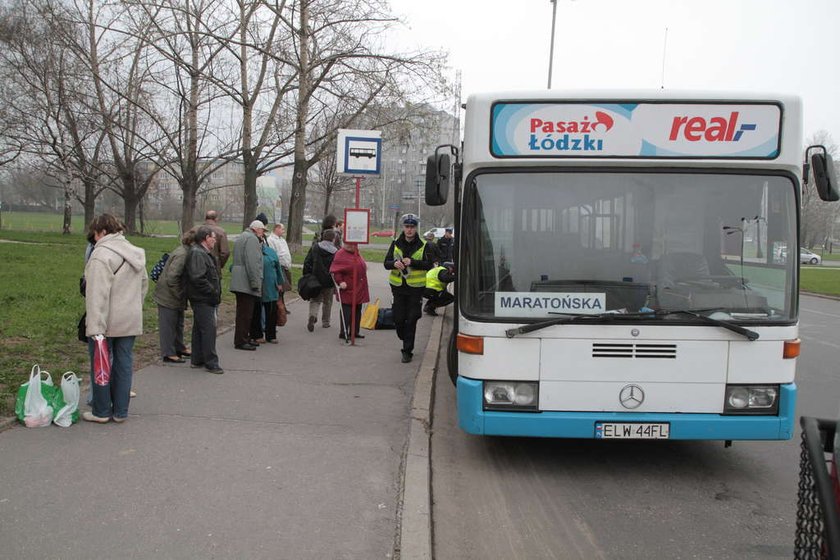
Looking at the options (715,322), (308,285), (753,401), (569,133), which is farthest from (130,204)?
(753,401)

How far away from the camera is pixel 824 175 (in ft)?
17.5

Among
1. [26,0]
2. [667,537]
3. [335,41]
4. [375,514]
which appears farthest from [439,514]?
[26,0]

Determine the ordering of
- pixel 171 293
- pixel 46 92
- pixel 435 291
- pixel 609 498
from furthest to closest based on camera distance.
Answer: pixel 46 92, pixel 435 291, pixel 171 293, pixel 609 498

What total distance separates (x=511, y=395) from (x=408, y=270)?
4115 millimetres

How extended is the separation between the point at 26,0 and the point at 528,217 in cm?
2612

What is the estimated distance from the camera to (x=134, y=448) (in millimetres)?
5383

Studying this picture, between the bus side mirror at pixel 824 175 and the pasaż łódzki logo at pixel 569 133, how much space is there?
144 cm

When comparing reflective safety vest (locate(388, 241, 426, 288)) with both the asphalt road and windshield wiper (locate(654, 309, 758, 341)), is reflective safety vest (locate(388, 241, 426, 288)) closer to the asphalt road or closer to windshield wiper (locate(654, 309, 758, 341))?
the asphalt road

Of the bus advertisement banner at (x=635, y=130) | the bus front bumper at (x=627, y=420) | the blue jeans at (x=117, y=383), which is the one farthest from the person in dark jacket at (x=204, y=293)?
the bus advertisement banner at (x=635, y=130)

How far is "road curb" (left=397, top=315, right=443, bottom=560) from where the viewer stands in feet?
13.3

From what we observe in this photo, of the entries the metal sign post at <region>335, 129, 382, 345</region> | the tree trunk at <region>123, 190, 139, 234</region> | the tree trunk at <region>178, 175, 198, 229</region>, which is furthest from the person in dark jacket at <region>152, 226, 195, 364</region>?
the tree trunk at <region>123, 190, 139, 234</region>

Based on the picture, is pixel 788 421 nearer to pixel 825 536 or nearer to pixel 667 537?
pixel 667 537

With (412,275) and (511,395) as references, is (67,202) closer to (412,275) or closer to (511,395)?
(412,275)

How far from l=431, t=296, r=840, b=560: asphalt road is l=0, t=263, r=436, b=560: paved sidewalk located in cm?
50
